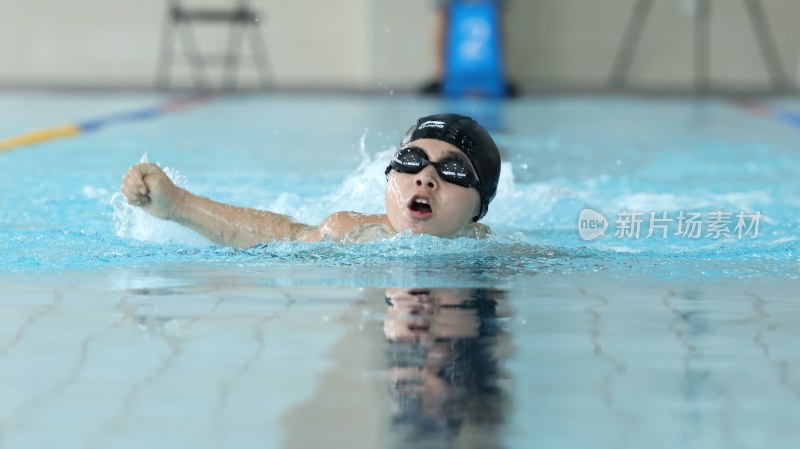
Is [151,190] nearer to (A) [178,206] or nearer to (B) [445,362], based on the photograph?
(A) [178,206]

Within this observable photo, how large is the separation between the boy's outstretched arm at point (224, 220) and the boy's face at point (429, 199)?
30 cm

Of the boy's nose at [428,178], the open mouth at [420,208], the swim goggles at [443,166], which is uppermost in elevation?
the swim goggles at [443,166]

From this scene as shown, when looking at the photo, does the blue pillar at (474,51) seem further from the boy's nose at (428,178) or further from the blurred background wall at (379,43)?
the boy's nose at (428,178)

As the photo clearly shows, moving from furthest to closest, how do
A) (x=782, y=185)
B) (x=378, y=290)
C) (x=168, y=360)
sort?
(x=782, y=185), (x=378, y=290), (x=168, y=360)

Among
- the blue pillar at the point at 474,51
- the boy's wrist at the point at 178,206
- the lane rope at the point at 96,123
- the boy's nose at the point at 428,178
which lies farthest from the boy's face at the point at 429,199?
the blue pillar at the point at 474,51

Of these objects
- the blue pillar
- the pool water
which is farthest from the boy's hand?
the blue pillar

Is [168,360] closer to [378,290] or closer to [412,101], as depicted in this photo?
[378,290]

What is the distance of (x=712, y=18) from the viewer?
12.6 m

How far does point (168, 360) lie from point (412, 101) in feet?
28.5

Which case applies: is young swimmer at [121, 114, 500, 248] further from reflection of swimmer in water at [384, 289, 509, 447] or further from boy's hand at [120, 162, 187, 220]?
reflection of swimmer in water at [384, 289, 509, 447]

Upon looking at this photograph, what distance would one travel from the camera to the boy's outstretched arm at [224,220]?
3.12 m

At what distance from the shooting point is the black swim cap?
295 cm

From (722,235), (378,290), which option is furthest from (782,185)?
(378,290)

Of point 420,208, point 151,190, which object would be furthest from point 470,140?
point 151,190
